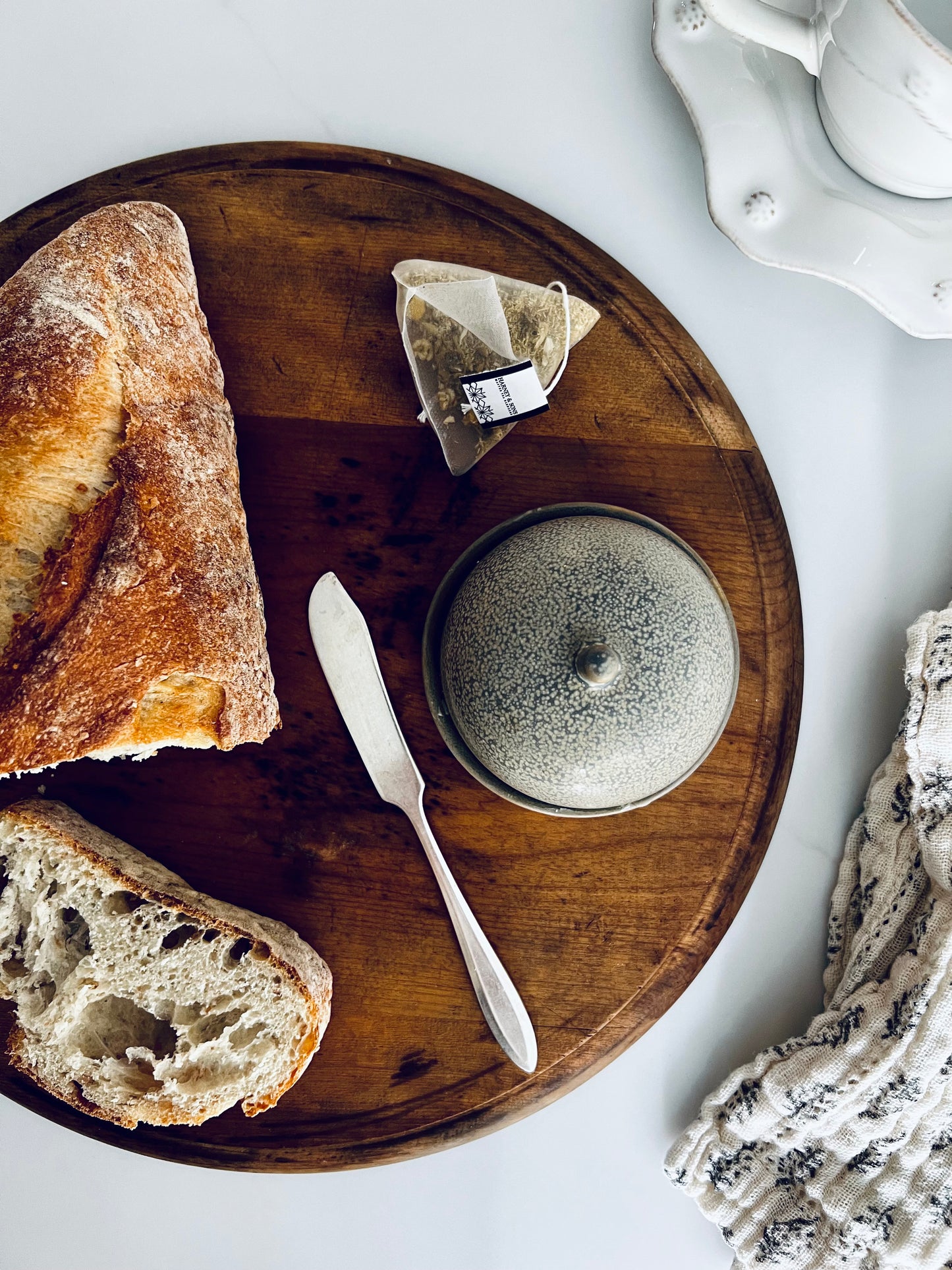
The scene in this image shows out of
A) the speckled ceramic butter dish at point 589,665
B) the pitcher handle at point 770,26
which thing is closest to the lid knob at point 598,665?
the speckled ceramic butter dish at point 589,665

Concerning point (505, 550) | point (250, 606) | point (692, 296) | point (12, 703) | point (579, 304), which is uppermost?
point (692, 296)

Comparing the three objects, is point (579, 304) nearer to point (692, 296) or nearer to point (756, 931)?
point (692, 296)

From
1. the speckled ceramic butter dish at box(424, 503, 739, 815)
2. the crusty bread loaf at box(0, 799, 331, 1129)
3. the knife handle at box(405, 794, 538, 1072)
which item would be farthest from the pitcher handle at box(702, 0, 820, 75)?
the crusty bread loaf at box(0, 799, 331, 1129)

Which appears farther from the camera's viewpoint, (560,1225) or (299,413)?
(560,1225)

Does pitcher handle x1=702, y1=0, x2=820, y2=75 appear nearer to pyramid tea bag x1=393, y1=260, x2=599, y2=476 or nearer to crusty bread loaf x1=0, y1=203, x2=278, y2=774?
pyramid tea bag x1=393, y1=260, x2=599, y2=476

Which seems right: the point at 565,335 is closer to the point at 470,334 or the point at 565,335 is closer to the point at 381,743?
the point at 470,334

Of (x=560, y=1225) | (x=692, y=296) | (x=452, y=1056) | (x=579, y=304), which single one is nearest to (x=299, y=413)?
(x=579, y=304)

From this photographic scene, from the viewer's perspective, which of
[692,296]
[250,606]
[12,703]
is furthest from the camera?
[692,296]

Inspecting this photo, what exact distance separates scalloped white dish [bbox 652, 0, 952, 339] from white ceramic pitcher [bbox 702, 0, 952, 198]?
25 mm

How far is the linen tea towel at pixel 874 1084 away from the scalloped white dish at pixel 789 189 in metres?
0.37

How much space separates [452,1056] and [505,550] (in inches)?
21.8

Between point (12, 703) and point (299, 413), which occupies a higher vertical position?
point (299, 413)

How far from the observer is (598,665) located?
2.13 feet

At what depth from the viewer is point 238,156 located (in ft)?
3.09
